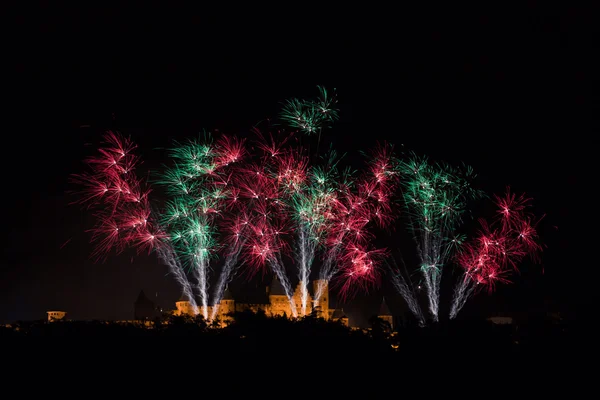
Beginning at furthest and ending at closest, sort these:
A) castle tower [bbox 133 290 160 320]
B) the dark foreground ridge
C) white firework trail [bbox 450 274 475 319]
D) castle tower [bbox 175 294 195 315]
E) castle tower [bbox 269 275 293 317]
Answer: castle tower [bbox 133 290 160 320] < castle tower [bbox 269 275 293 317] < castle tower [bbox 175 294 195 315] < white firework trail [bbox 450 274 475 319] < the dark foreground ridge

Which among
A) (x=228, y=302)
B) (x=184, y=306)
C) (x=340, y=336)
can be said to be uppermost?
(x=228, y=302)

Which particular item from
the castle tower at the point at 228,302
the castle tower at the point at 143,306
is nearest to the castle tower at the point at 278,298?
the castle tower at the point at 228,302

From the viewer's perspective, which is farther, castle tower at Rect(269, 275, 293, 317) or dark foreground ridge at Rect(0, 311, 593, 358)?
castle tower at Rect(269, 275, 293, 317)

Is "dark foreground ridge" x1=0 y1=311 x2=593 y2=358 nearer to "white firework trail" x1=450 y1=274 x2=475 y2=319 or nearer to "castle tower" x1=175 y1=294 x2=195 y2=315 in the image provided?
"white firework trail" x1=450 y1=274 x2=475 y2=319

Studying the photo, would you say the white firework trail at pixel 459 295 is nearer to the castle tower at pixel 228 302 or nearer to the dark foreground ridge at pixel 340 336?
the dark foreground ridge at pixel 340 336

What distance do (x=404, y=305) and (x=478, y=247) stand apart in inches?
1973

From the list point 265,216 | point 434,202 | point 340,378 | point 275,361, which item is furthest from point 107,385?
point 434,202

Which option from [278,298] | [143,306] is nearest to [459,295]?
[278,298]

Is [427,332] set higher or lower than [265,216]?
lower

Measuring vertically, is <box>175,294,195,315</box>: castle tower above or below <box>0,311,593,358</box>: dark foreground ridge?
above

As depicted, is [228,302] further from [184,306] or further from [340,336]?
[340,336]

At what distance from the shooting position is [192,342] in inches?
634

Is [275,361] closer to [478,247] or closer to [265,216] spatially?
[265,216]

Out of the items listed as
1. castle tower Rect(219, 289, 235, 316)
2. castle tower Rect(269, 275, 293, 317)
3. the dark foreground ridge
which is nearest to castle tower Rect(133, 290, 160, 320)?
castle tower Rect(219, 289, 235, 316)
